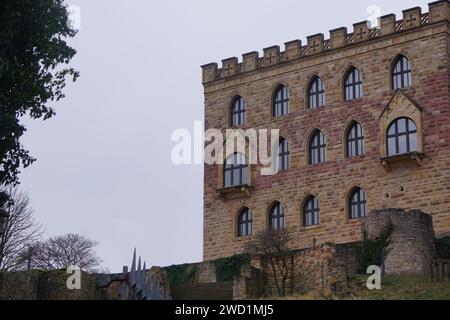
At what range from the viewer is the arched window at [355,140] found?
44.4 m

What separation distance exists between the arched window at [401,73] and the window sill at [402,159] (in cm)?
299

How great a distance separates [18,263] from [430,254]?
25.1 meters

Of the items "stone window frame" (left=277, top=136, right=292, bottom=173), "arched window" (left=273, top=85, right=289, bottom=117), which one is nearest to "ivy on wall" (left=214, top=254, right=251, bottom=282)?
"stone window frame" (left=277, top=136, right=292, bottom=173)

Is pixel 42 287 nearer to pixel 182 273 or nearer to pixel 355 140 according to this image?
pixel 182 273

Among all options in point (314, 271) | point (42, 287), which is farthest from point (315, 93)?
point (42, 287)

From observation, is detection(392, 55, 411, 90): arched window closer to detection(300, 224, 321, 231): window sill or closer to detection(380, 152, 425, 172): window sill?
detection(380, 152, 425, 172): window sill

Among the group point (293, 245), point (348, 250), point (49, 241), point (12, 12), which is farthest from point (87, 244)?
point (12, 12)

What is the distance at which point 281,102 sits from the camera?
47.4m

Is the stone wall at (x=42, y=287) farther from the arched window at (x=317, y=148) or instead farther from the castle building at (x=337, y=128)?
the arched window at (x=317, y=148)

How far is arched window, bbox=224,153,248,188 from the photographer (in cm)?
4750

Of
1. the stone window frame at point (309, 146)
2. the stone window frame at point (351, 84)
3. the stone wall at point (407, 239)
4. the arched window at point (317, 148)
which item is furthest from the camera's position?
the arched window at point (317, 148)

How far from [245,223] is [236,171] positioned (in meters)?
2.31

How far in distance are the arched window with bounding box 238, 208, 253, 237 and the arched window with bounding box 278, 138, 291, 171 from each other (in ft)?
7.58

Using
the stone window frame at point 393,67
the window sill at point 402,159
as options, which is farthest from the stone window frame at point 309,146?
the stone window frame at point 393,67
